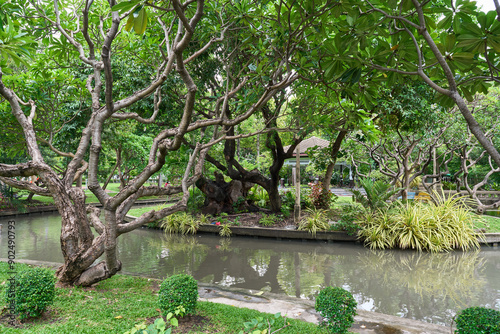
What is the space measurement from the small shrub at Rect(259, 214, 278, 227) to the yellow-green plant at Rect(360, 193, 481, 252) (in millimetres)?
3062

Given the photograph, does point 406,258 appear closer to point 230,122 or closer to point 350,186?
point 230,122

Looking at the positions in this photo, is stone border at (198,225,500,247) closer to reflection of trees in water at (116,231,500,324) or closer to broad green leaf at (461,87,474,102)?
reflection of trees in water at (116,231,500,324)

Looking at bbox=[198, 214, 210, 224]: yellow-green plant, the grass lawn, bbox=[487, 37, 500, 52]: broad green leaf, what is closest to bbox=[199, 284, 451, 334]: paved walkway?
the grass lawn

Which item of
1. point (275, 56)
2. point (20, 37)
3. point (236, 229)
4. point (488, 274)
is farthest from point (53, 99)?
point (488, 274)

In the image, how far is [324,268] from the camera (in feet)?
22.7

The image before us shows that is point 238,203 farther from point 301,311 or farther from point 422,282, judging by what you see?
point 301,311

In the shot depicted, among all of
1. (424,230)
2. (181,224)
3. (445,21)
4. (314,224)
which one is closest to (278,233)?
(314,224)

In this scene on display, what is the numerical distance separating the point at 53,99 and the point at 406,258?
8728mm

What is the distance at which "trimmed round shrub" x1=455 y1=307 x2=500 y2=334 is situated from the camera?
2570mm

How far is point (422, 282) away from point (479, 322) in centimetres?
364

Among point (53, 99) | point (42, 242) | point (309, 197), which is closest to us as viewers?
point (53, 99)

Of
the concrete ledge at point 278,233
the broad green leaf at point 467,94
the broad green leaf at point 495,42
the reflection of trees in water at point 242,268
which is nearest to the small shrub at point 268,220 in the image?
the concrete ledge at point 278,233

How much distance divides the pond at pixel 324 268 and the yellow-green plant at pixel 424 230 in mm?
285

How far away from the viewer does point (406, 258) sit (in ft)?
25.1
